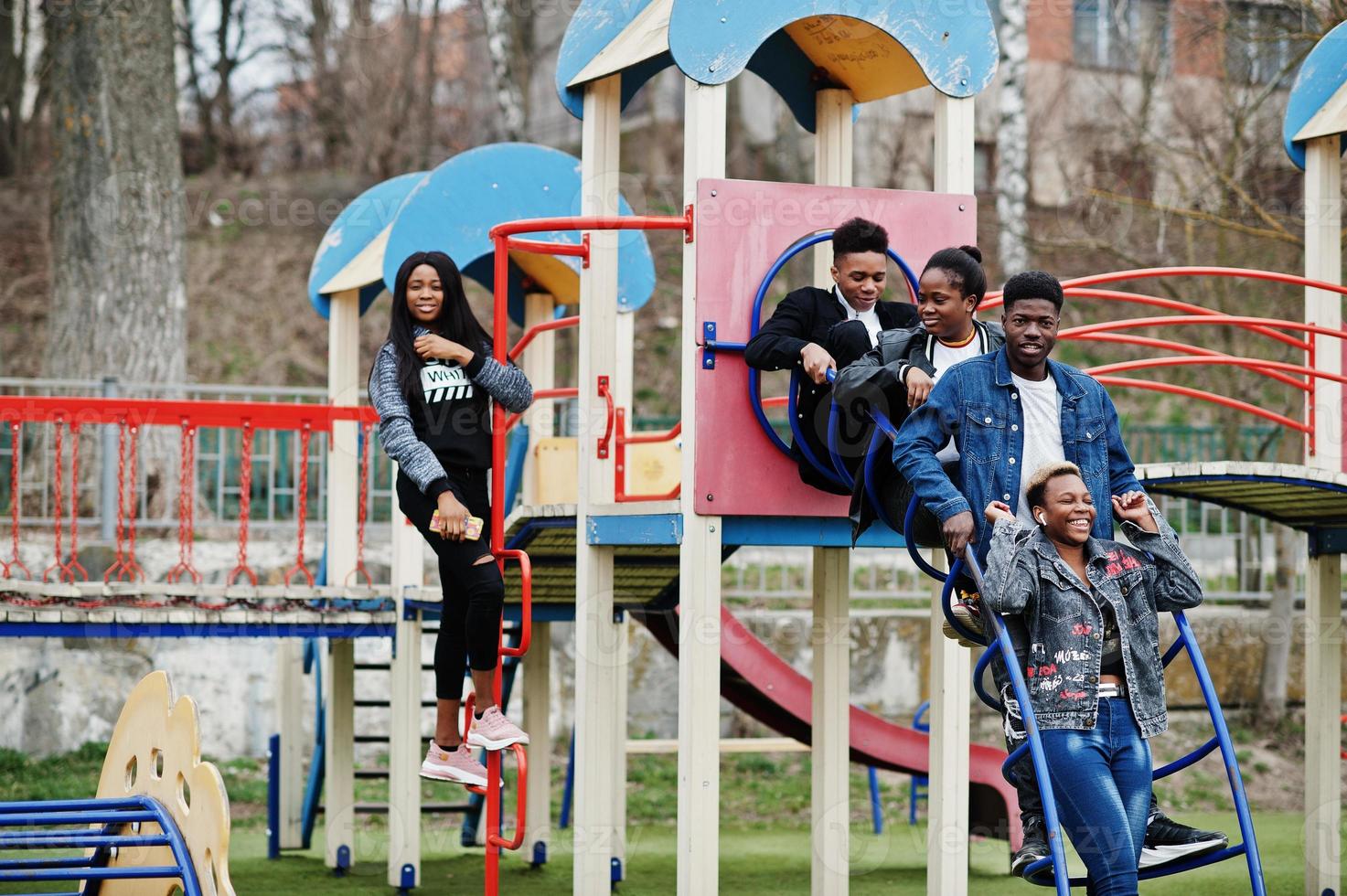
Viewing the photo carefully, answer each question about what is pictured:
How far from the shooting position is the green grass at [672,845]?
8.36 meters

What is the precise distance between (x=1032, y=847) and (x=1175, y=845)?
39 cm

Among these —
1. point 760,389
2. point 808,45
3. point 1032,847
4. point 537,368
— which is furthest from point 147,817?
point 537,368

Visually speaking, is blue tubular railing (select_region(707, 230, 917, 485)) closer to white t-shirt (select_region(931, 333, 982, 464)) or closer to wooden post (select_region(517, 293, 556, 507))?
white t-shirt (select_region(931, 333, 982, 464))

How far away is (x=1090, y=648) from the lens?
4.36m

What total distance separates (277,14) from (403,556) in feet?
55.5

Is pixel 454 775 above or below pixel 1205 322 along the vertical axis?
below

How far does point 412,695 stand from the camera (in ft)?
27.0

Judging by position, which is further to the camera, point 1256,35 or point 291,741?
point 1256,35

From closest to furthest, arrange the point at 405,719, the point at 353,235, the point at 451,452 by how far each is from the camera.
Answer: the point at 451,452
the point at 405,719
the point at 353,235

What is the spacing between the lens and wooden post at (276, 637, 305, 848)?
9.56 metres

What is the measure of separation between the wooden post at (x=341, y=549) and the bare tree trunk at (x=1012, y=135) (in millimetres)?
9129

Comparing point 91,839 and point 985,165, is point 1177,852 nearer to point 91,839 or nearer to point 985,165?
point 91,839

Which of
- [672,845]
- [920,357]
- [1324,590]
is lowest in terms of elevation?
[672,845]

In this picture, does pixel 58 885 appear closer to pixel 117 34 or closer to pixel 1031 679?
pixel 1031 679
